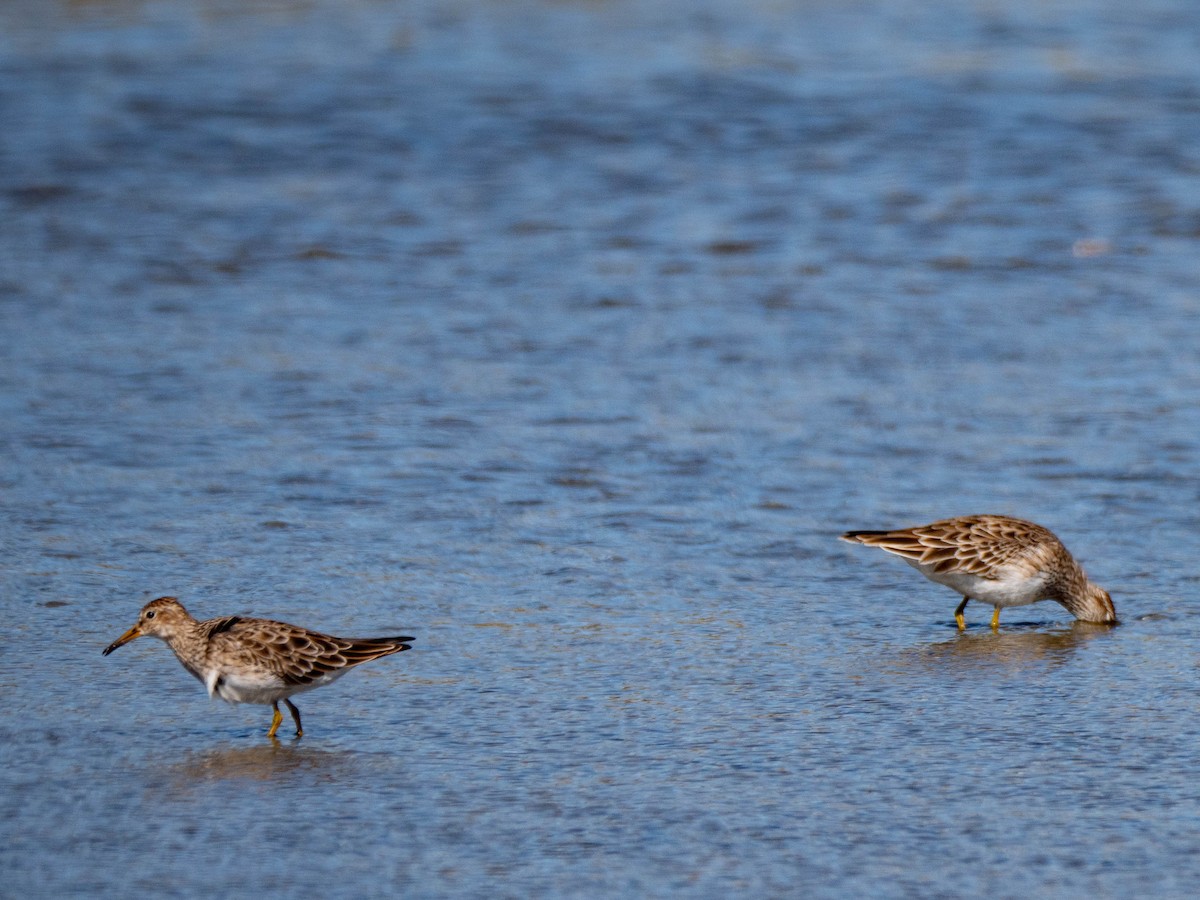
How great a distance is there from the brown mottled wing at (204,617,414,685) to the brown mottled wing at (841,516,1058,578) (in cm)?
262

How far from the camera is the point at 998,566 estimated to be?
9203 mm

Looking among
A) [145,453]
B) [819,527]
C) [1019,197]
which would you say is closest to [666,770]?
[819,527]

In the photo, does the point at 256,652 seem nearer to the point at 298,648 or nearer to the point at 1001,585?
the point at 298,648

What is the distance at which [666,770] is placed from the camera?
707 centimetres

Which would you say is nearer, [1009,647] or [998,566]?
[1009,647]

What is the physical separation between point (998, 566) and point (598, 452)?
3.07 meters

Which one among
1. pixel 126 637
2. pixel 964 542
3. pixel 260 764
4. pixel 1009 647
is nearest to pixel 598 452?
pixel 964 542

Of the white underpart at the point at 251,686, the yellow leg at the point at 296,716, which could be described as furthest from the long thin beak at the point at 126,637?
the yellow leg at the point at 296,716

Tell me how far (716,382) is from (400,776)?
6388 millimetres

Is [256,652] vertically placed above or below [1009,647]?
→ above

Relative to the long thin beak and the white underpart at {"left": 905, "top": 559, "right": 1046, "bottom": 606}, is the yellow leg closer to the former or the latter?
the long thin beak

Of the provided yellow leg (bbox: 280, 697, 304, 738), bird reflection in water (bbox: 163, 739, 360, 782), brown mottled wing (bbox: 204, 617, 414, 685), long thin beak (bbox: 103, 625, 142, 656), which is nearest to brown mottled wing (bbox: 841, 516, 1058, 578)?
brown mottled wing (bbox: 204, 617, 414, 685)

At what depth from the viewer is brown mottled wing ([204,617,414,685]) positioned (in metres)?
7.57

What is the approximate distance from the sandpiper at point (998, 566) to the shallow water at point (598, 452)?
19cm
